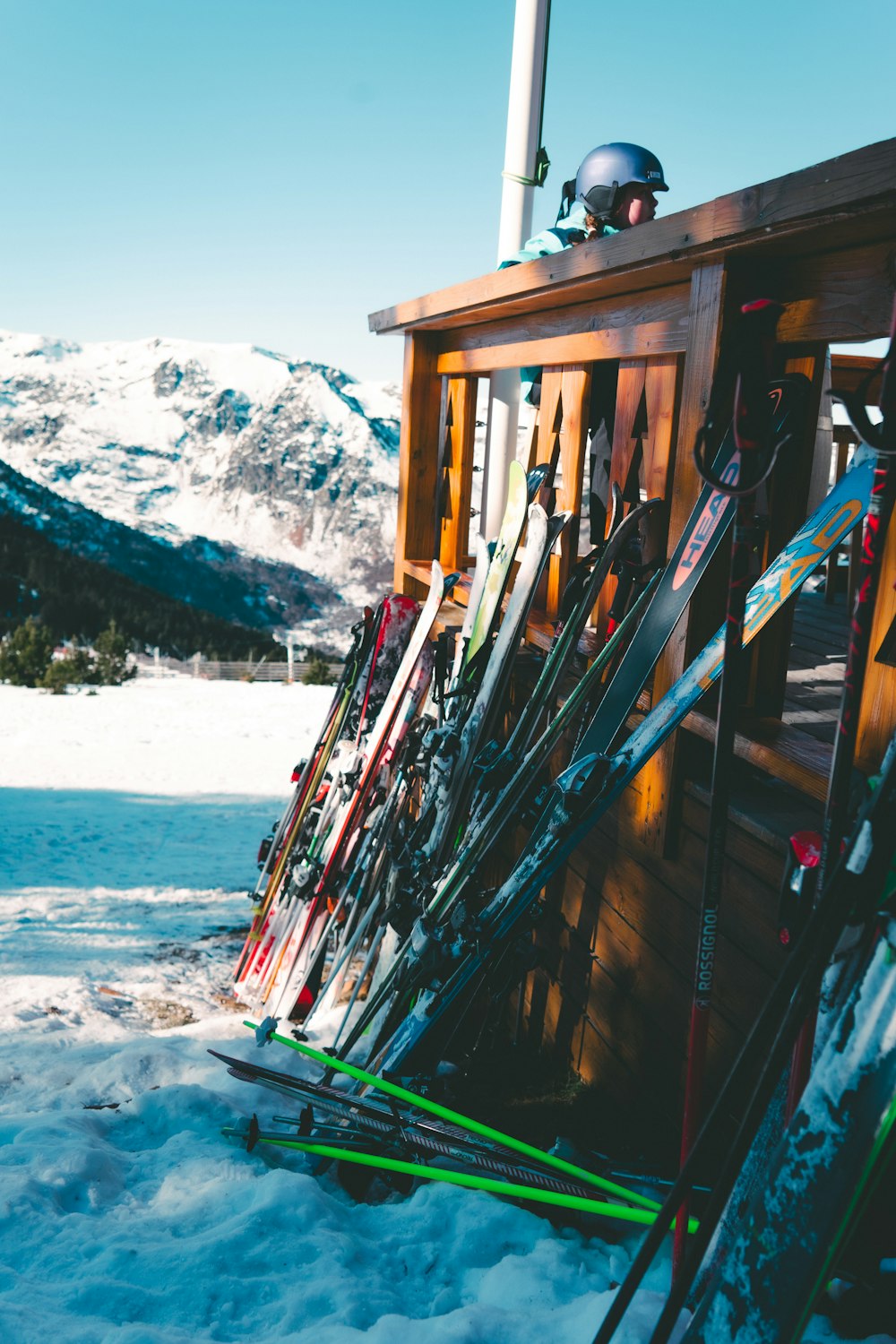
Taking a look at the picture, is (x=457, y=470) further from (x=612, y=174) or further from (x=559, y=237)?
(x=612, y=174)

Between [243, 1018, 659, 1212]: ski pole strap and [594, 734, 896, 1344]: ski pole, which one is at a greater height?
[594, 734, 896, 1344]: ski pole

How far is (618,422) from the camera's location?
3.08 metres

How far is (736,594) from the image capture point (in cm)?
148

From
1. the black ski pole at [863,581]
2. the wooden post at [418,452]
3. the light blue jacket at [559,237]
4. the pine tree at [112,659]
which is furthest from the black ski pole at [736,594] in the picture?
the pine tree at [112,659]

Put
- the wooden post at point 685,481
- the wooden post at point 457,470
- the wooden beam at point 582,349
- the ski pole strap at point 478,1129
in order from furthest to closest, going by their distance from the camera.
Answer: the wooden post at point 457,470, the wooden beam at point 582,349, the wooden post at point 685,481, the ski pole strap at point 478,1129

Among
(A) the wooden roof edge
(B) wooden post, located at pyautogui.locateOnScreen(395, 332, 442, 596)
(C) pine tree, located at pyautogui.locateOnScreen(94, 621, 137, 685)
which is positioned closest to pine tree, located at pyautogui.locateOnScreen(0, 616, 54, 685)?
(C) pine tree, located at pyautogui.locateOnScreen(94, 621, 137, 685)

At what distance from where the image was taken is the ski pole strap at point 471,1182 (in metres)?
1.95

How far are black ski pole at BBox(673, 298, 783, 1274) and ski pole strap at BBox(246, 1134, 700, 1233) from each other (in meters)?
0.22


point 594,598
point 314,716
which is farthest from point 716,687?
point 314,716

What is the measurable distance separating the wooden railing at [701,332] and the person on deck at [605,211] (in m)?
0.35

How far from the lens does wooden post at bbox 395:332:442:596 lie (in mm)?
5156

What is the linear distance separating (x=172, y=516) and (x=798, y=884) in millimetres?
207143

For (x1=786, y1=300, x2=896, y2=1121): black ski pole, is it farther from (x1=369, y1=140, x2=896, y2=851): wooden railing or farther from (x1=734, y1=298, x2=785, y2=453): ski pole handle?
(x1=369, y1=140, x2=896, y2=851): wooden railing

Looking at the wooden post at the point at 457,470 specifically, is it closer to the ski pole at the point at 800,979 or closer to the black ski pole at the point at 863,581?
the black ski pole at the point at 863,581
